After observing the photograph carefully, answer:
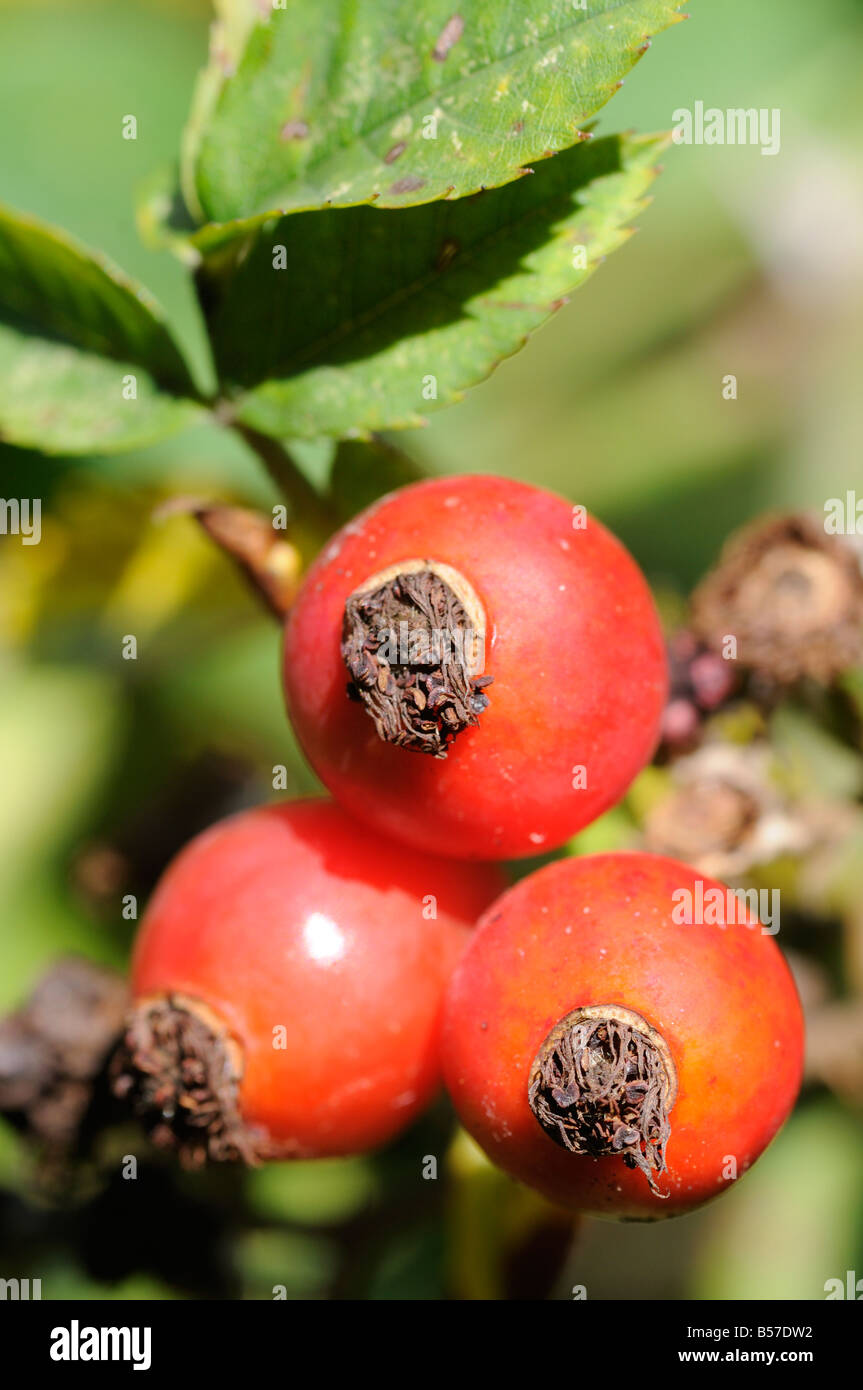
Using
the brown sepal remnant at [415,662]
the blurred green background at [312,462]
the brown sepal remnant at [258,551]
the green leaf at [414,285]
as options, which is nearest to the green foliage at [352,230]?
the green leaf at [414,285]

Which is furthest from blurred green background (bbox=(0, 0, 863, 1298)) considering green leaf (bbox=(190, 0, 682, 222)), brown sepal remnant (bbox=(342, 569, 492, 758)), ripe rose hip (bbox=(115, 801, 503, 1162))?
brown sepal remnant (bbox=(342, 569, 492, 758))

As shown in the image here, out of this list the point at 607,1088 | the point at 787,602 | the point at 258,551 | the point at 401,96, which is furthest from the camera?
the point at 787,602

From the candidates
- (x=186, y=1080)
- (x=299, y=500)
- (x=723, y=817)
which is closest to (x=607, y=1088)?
(x=186, y=1080)

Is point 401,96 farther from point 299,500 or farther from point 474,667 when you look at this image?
point 474,667

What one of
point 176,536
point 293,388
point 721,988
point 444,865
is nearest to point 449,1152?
point 444,865

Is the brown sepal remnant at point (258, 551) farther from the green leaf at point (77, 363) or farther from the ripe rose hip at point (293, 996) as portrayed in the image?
the ripe rose hip at point (293, 996)
